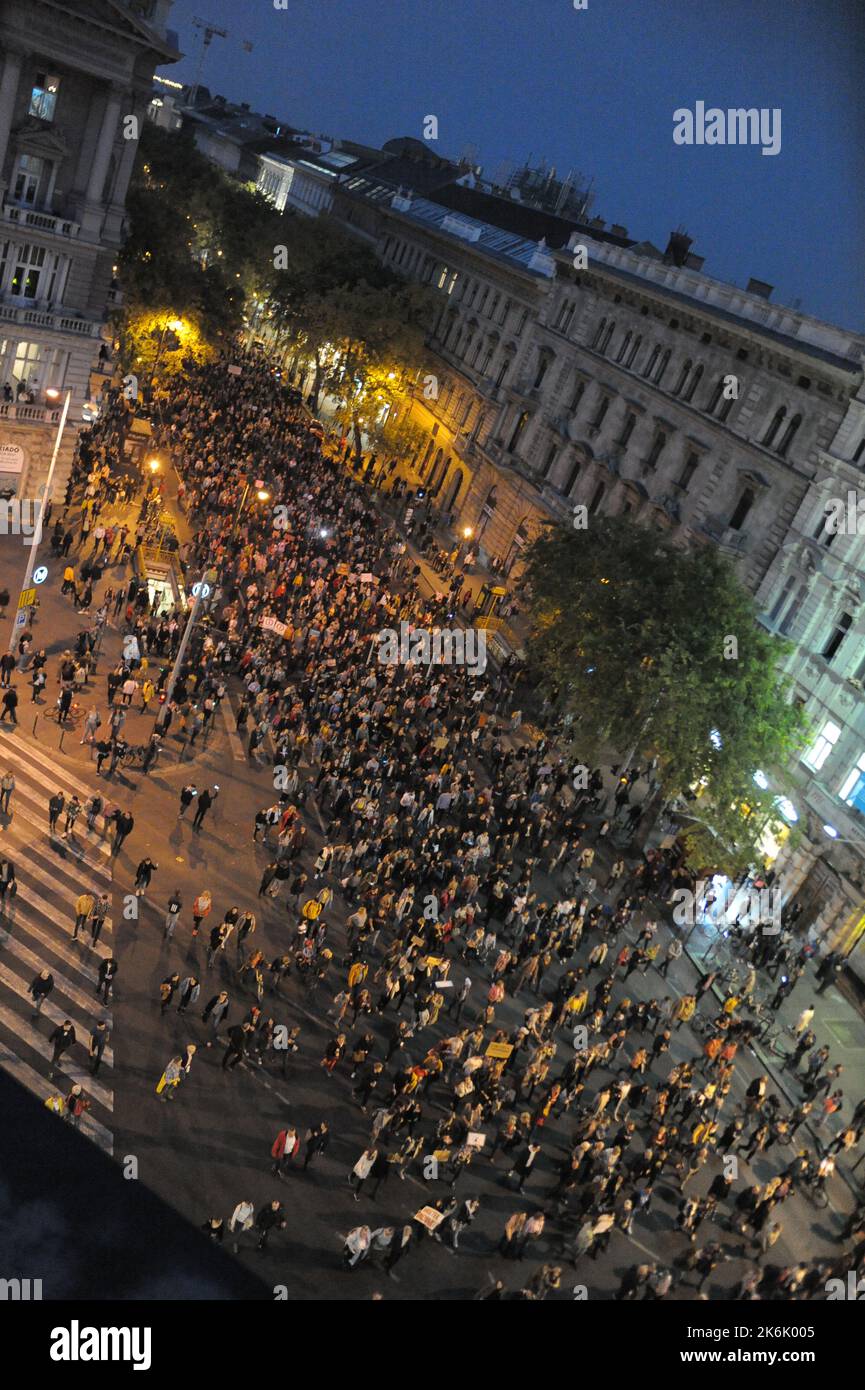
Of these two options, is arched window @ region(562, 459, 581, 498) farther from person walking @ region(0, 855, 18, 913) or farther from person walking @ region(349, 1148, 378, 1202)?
person walking @ region(349, 1148, 378, 1202)

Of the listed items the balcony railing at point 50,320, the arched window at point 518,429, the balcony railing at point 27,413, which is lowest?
the balcony railing at point 27,413

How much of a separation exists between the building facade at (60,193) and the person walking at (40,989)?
2644cm

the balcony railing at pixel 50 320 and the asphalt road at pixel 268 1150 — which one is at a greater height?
the balcony railing at pixel 50 320

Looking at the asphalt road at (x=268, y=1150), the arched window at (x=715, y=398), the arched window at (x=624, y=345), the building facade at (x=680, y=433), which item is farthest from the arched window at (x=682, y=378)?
the asphalt road at (x=268, y=1150)

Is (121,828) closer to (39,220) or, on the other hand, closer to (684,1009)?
(684,1009)

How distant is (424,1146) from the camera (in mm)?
22484

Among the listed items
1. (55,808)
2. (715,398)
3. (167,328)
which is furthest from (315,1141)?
(167,328)

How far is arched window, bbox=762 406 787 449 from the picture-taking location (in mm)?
45469

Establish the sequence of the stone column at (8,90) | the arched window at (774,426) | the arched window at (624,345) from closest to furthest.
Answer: the stone column at (8,90) → the arched window at (774,426) → the arched window at (624,345)

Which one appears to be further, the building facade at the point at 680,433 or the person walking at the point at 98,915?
the building facade at the point at 680,433

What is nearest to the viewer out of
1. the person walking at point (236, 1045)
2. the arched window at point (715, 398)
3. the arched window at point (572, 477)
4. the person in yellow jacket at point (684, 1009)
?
the person walking at point (236, 1045)

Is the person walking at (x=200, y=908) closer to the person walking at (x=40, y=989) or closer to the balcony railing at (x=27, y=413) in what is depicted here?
the person walking at (x=40, y=989)

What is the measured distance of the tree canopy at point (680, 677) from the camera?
3547 cm

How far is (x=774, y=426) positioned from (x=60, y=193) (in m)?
27.4
